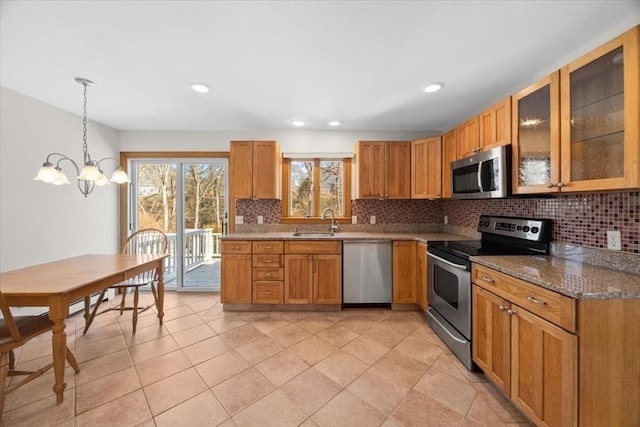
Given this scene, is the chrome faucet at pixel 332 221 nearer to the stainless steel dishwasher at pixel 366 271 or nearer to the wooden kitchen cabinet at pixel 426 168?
the stainless steel dishwasher at pixel 366 271

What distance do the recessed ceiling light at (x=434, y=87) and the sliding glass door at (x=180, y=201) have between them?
284 cm

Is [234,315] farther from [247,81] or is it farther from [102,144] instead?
[102,144]

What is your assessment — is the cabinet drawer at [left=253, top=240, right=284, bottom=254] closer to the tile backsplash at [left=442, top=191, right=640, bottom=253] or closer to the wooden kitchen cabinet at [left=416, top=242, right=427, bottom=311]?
the wooden kitchen cabinet at [left=416, top=242, right=427, bottom=311]

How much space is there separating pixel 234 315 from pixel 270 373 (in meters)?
1.23

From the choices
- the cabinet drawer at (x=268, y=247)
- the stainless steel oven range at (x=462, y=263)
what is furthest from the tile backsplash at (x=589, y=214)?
the cabinet drawer at (x=268, y=247)

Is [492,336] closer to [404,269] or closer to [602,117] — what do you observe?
[404,269]

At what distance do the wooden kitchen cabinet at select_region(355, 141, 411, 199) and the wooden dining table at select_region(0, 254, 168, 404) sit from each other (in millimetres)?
2693

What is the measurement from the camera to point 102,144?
11.1 feet

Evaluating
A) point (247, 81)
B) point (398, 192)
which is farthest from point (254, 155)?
point (398, 192)

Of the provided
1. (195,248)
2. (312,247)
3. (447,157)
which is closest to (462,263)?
(447,157)

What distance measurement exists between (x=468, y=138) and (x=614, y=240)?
1.43 m

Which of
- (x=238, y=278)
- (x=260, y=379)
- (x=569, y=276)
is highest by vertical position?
(x=569, y=276)

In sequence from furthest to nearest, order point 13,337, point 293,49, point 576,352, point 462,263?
point 462,263
point 293,49
point 13,337
point 576,352

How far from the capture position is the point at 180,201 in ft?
12.1
